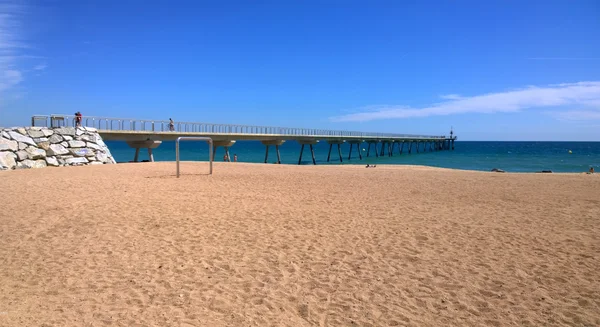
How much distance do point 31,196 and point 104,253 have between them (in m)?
6.08

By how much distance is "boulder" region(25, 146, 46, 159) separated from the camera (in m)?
18.6

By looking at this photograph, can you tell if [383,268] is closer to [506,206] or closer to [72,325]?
[72,325]

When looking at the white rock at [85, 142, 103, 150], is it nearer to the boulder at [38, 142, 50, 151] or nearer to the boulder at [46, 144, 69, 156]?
the boulder at [46, 144, 69, 156]

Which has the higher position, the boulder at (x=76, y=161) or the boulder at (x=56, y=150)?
the boulder at (x=56, y=150)

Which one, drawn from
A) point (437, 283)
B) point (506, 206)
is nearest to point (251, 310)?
point (437, 283)

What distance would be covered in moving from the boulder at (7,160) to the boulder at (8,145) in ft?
0.91

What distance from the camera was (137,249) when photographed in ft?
20.7

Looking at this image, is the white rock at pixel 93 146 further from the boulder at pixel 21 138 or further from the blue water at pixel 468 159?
the blue water at pixel 468 159

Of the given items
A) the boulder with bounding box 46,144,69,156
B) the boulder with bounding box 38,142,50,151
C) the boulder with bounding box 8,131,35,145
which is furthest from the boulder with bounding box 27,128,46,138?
the boulder with bounding box 46,144,69,156

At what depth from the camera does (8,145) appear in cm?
1812

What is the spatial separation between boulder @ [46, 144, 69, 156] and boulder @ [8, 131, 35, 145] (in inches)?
30.7

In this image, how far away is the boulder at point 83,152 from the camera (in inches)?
→ 804

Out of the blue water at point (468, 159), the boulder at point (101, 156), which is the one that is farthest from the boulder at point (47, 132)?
the blue water at point (468, 159)

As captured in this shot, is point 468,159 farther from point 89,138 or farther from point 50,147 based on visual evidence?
point 50,147
